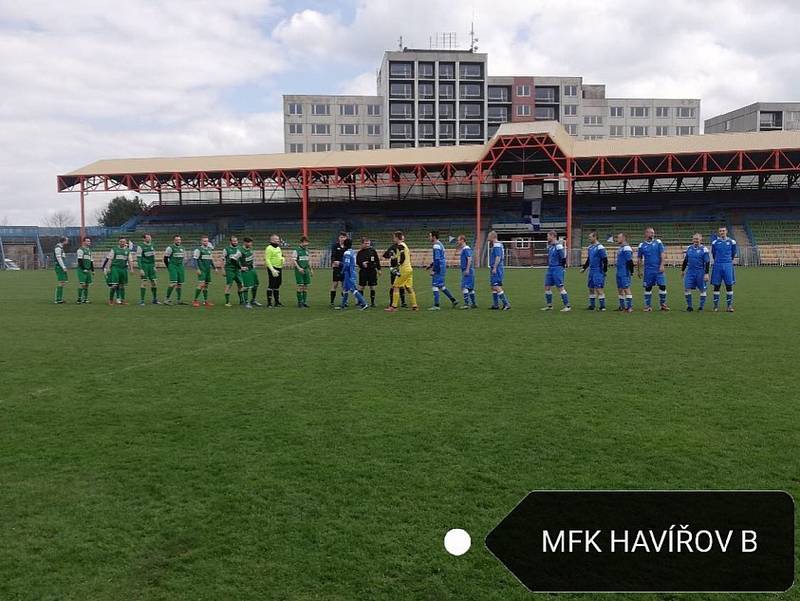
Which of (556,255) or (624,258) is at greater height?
(556,255)

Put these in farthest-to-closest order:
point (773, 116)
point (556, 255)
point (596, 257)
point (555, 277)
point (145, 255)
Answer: point (773, 116) < point (145, 255) < point (555, 277) < point (556, 255) < point (596, 257)

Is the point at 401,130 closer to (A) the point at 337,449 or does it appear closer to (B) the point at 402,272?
(B) the point at 402,272

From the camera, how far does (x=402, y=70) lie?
265ft

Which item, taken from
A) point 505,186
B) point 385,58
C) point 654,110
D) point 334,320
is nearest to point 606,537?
point 334,320

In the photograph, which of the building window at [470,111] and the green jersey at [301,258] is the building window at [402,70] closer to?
the building window at [470,111]

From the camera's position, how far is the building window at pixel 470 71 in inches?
3199

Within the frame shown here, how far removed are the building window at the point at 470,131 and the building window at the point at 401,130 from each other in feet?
21.2

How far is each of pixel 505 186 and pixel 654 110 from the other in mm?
48918

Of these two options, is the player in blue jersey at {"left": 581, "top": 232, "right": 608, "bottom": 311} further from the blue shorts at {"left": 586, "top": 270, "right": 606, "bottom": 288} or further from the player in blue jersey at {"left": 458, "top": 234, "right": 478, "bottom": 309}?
the player in blue jersey at {"left": 458, "top": 234, "right": 478, "bottom": 309}

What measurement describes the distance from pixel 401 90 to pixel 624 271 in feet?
232

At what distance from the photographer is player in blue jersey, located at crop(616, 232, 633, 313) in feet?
50.9

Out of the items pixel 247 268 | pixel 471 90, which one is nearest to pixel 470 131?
pixel 471 90

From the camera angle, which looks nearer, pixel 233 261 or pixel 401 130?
pixel 233 261

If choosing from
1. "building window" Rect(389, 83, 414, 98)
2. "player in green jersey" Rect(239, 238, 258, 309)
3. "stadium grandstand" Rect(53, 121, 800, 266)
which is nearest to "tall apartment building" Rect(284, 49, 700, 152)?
"building window" Rect(389, 83, 414, 98)
